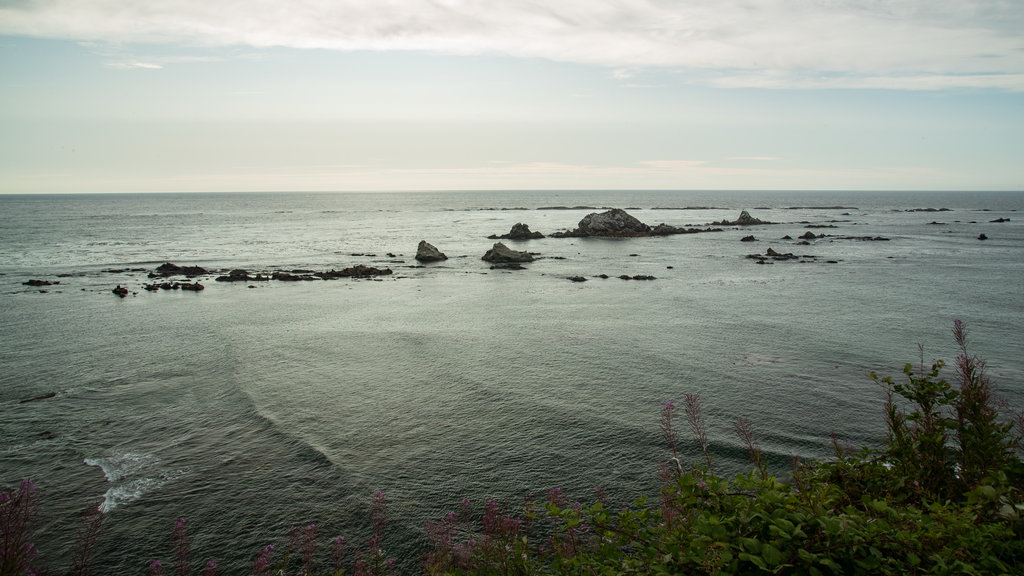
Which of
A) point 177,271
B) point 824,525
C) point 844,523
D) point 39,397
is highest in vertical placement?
point 824,525

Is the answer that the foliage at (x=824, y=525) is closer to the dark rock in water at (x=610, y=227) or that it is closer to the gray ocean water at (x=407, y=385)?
the gray ocean water at (x=407, y=385)

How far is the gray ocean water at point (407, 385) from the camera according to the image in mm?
9227

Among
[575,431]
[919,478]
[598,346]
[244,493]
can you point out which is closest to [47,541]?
[244,493]

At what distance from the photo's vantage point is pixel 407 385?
14961 mm

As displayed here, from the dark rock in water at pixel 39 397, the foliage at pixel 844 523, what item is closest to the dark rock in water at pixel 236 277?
the dark rock in water at pixel 39 397

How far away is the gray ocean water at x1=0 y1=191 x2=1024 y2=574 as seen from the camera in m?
9.23

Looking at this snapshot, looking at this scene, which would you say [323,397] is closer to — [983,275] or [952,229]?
[983,275]

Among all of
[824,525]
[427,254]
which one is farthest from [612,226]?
[824,525]

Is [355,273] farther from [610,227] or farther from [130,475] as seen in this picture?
[610,227]

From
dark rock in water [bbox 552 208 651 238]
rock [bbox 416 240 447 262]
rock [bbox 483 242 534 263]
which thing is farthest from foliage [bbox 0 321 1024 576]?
dark rock in water [bbox 552 208 651 238]

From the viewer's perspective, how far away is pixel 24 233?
79250 millimetres

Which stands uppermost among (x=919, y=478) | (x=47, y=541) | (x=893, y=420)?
(x=893, y=420)

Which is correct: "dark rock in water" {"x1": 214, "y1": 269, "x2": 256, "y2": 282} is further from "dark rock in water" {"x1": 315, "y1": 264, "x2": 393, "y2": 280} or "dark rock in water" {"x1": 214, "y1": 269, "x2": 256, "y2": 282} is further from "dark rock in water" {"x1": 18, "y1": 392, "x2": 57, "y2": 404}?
"dark rock in water" {"x1": 18, "y1": 392, "x2": 57, "y2": 404}

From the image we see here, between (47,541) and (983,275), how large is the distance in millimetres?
46625
